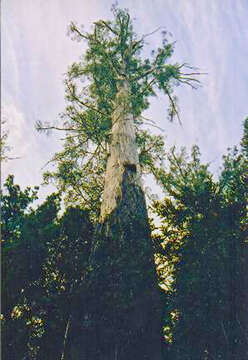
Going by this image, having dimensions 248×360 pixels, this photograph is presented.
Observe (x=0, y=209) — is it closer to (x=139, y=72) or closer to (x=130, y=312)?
(x=130, y=312)

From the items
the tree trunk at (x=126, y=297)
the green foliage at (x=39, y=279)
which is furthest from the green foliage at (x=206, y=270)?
the green foliage at (x=39, y=279)

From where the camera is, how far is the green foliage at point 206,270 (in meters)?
2.46

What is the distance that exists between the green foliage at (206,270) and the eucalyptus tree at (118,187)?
1.06ft

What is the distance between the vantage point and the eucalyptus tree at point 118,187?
2596mm

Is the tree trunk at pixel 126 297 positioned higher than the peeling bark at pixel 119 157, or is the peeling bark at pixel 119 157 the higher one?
the peeling bark at pixel 119 157

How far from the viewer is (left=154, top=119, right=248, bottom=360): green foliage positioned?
246 centimetres

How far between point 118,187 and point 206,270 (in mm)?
2435

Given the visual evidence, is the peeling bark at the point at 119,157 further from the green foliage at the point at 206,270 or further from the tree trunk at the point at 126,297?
the green foliage at the point at 206,270

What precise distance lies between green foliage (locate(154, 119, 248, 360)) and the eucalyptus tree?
1.06 ft

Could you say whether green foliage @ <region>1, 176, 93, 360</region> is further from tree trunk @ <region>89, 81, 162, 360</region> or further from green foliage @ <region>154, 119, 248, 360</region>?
green foliage @ <region>154, 119, 248, 360</region>

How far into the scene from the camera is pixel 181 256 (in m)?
3.10

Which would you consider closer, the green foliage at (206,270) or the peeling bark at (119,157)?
the green foliage at (206,270)

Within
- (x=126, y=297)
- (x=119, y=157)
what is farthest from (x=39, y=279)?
(x=119, y=157)

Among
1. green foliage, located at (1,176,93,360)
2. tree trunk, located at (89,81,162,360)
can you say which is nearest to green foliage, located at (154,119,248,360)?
tree trunk, located at (89,81,162,360)
